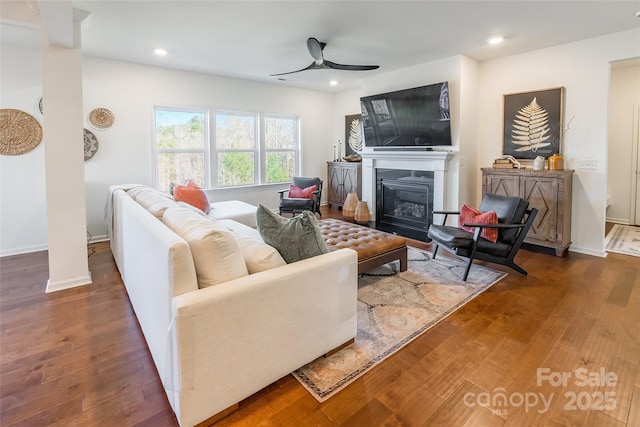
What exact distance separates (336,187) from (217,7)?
4.67 meters

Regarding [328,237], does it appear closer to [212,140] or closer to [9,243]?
[212,140]

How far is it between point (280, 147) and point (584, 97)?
4991 millimetres

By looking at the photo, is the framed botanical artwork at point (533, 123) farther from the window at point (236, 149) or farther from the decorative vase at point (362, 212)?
the window at point (236, 149)

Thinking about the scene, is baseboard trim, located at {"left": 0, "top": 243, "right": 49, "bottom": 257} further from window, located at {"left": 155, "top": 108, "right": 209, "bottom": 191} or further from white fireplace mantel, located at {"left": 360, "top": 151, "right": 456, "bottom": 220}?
white fireplace mantel, located at {"left": 360, "top": 151, "right": 456, "bottom": 220}

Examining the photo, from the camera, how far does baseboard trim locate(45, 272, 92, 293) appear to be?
10.4ft

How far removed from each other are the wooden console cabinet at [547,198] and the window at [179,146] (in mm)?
4761

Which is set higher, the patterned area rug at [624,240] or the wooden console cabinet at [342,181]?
the wooden console cabinet at [342,181]

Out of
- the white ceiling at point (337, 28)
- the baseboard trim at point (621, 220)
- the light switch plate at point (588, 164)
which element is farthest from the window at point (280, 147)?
the baseboard trim at point (621, 220)

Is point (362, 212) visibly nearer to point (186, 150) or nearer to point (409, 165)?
point (409, 165)

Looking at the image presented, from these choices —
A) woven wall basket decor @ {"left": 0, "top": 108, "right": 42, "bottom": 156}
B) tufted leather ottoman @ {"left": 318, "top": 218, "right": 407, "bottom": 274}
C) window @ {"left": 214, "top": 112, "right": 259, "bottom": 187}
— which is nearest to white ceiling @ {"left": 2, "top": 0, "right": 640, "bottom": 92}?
woven wall basket decor @ {"left": 0, "top": 108, "right": 42, "bottom": 156}

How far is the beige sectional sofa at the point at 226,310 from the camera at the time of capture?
4.93ft

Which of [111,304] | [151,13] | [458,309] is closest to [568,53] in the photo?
[458,309]

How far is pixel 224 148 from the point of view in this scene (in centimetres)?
614

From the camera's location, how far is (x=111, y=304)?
2.89 metres
